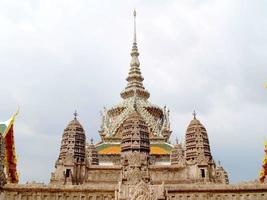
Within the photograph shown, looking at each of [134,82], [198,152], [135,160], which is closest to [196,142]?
[198,152]

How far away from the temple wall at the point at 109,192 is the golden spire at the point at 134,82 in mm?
33244

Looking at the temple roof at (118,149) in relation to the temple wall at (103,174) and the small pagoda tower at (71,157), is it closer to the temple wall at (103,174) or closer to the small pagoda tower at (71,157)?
the small pagoda tower at (71,157)

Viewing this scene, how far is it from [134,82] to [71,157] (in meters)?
27.0

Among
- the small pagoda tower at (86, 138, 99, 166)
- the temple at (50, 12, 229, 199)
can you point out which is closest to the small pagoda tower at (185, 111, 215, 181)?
the temple at (50, 12, 229, 199)

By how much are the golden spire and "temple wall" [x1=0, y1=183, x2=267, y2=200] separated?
1309 inches

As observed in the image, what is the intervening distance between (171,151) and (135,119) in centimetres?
994

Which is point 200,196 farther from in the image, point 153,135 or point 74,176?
point 153,135

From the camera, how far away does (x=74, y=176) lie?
141ft

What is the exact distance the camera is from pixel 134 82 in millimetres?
68750

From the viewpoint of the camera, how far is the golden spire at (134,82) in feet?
220

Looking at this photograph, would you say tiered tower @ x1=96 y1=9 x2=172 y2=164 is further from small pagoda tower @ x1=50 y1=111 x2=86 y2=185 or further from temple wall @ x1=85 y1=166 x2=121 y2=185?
Answer: temple wall @ x1=85 y1=166 x2=121 y2=185

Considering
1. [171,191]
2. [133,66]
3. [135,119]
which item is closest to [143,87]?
[133,66]

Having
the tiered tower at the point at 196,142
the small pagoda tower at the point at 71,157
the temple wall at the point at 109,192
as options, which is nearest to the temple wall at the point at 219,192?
the temple wall at the point at 109,192

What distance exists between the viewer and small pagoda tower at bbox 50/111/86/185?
42906 millimetres
